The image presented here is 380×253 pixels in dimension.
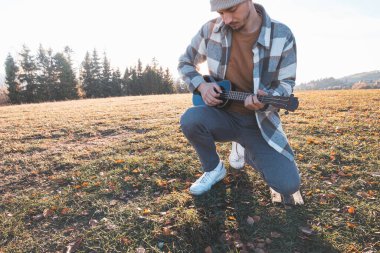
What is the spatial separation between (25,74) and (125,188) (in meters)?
56.1

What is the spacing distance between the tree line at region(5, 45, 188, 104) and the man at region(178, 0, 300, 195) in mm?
53290

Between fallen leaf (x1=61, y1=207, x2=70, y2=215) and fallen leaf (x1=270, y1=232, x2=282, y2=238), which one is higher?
fallen leaf (x1=61, y1=207, x2=70, y2=215)

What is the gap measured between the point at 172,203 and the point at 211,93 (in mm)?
1534

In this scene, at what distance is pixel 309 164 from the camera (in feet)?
16.7

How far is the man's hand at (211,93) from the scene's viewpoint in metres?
3.97

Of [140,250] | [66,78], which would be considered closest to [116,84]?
[66,78]

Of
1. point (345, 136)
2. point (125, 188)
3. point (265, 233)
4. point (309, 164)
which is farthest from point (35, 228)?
point (345, 136)

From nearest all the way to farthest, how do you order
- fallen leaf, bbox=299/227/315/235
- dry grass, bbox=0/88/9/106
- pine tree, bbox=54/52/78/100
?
fallen leaf, bbox=299/227/315/235
dry grass, bbox=0/88/9/106
pine tree, bbox=54/52/78/100

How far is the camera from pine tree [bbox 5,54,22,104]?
4966 cm

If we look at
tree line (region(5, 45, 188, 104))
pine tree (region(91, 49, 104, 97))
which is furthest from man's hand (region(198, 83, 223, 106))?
pine tree (region(91, 49, 104, 97))

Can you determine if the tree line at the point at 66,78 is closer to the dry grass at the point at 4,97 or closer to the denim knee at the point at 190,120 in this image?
the dry grass at the point at 4,97

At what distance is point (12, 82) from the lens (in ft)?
164

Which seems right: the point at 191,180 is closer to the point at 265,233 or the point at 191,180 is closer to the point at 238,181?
the point at 238,181

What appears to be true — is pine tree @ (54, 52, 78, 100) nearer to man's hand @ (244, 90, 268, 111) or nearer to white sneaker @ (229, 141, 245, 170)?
white sneaker @ (229, 141, 245, 170)
